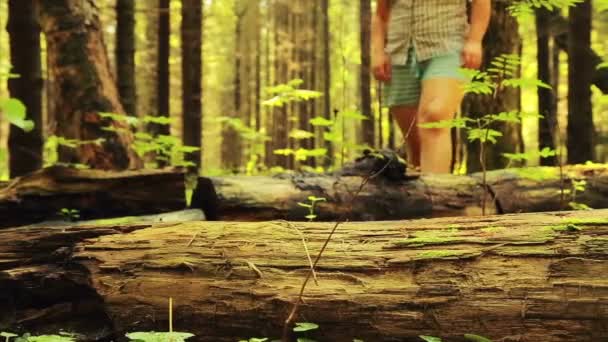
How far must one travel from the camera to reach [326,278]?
221 cm

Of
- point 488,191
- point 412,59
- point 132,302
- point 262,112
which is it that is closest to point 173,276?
point 132,302

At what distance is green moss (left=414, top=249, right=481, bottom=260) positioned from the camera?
86.6 inches

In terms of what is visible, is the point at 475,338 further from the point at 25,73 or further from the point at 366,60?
the point at 366,60

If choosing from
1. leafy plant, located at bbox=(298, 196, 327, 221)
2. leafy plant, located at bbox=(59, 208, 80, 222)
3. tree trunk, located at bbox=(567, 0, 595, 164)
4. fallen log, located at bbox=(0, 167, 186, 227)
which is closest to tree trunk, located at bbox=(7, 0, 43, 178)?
fallen log, located at bbox=(0, 167, 186, 227)

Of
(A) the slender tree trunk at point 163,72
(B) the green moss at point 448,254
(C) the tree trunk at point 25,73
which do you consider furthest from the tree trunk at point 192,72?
(B) the green moss at point 448,254

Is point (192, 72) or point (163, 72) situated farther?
point (163, 72)

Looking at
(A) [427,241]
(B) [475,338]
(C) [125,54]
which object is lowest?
(B) [475,338]

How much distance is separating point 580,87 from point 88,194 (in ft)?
15.1

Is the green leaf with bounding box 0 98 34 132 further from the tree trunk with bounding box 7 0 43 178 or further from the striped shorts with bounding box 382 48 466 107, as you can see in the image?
the tree trunk with bounding box 7 0 43 178

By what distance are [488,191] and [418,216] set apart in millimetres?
569

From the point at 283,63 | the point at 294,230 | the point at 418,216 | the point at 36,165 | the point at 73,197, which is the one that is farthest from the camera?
the point at 283,63

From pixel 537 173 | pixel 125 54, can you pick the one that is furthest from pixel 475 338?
pixel 125 54

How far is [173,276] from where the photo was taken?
2.34m

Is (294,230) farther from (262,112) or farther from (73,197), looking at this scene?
(262,112)
